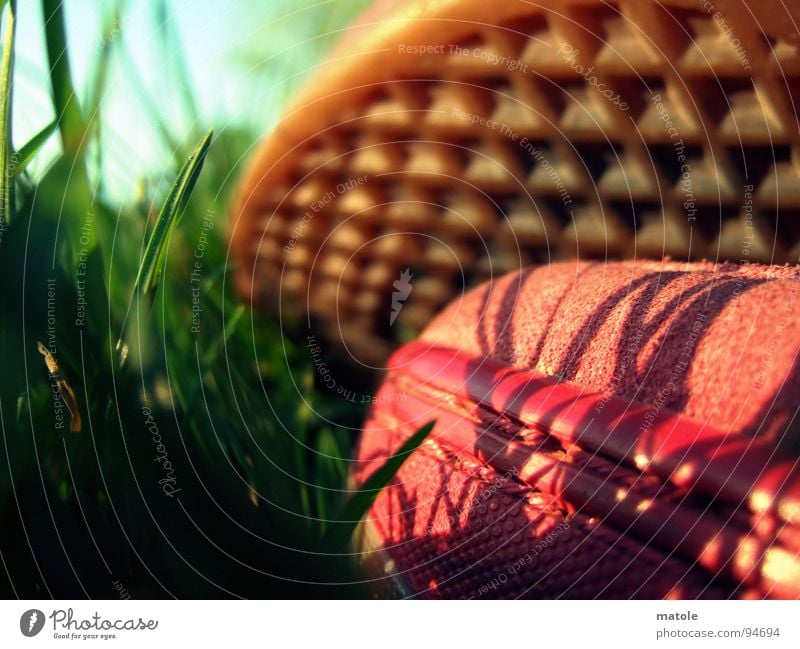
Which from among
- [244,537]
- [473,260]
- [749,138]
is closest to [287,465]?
[244,537]

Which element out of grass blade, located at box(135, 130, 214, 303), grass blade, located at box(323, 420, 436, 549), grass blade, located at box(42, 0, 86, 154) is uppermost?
grass blade, located at box(42, 0, 86, 154)

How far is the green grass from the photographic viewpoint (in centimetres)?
37

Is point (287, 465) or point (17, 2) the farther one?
point (287, 465)

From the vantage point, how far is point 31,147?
37 cm

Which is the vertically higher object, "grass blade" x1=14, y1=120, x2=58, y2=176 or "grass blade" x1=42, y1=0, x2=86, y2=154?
"grass blade" x1=42, y1=0, x2=86, y2=154

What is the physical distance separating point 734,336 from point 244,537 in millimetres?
253

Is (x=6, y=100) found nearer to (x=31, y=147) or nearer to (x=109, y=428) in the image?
(x=31, y=147)

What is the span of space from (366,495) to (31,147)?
0.74 ft

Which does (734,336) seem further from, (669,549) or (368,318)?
(368,318)

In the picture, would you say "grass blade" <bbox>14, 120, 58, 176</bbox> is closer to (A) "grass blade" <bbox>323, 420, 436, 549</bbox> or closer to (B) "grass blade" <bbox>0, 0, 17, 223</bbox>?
(B) "grass blade" <bbox>0, 0, 17, 223</bbox>

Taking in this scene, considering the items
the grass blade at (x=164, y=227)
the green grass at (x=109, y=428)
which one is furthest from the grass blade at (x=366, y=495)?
the grass blade at (x=164, y=227)

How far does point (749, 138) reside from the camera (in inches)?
16.8

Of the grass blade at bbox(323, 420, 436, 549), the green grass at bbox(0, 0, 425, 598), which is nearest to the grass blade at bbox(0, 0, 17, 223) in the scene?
the green grass at bbox(0, 0, 425, 598)

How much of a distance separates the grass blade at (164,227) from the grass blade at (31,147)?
0.22 ft
